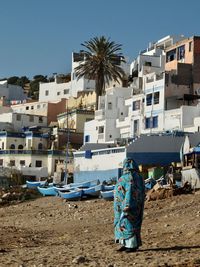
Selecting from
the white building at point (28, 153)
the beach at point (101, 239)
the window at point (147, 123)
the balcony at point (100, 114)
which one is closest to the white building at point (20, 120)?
the white building at point (28, 153)

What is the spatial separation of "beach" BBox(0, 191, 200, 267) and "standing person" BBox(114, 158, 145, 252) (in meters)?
0.31

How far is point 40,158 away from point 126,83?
51.1ft

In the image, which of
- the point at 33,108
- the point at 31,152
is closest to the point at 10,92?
the point at 33,108

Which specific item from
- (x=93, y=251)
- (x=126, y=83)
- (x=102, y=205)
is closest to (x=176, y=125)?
(x=102, y=205)

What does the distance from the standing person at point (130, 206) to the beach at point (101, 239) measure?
31cm

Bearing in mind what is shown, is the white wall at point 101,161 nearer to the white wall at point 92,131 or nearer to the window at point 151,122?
the window at point 151,122

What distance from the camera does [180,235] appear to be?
13.5 metres

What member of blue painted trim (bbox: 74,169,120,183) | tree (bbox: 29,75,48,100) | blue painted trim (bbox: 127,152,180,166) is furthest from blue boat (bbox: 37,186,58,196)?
tree (bbox: 29,75,48,100)

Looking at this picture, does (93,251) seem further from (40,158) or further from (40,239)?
(40,158)

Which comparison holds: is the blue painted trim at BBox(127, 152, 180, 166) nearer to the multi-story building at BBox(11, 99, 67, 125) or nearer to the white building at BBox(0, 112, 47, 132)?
the white building at BBox(0, 112, 47, 132)

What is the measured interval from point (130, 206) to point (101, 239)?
3.98 m

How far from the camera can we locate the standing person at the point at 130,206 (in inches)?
427

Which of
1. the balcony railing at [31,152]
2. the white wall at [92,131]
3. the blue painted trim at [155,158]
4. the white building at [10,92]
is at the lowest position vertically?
the blue painted trim at [155,158]

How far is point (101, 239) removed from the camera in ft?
47.6
